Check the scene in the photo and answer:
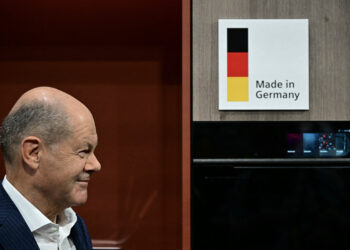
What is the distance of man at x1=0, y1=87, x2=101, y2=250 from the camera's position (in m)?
1.10

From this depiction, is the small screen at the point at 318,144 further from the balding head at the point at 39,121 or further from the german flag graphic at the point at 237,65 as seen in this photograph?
the balding head at the point at 39,121

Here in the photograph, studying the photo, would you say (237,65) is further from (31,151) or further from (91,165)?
(31,151)

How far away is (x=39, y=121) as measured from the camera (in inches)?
43.4

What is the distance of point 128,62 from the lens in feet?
8.06

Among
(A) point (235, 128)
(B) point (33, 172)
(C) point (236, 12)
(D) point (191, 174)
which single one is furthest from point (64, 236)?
(C) point (236, 12)

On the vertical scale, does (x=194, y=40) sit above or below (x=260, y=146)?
above

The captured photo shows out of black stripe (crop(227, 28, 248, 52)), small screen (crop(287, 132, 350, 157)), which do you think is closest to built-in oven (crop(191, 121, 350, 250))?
small screen (crop(287, 132, 350, 157))

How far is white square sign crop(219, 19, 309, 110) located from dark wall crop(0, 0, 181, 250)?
0.62 metres

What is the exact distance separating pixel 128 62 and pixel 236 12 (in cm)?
78

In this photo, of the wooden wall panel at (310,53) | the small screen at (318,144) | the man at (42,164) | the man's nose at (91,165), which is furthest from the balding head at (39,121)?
the small screen at (318,144)

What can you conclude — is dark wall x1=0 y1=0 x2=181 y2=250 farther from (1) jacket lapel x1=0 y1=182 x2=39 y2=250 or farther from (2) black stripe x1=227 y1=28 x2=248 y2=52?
(1) jacket lapel x1=0 y1=182 x2=39 y2=250

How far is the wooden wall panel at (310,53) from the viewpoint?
1866 millimetres

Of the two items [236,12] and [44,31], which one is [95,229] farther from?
[236,12]

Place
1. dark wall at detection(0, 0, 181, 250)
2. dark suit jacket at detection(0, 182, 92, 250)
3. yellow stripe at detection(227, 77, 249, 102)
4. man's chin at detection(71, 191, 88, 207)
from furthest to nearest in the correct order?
dark wall at detection(0, 0, 181, 250) → yellow stripe at detection(227, 77, 249, 102) → man's chin at detection(71, 191, 88, 207) → dark suit jacket at detection(0, 182, 92, 250)
